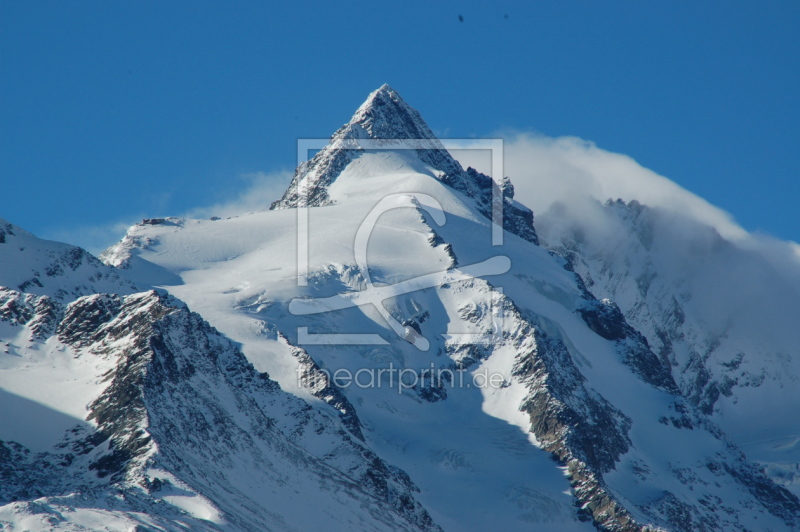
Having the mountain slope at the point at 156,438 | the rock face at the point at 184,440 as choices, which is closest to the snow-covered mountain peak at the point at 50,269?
the rock face at the point at 184,440

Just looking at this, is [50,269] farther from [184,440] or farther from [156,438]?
[156,438]

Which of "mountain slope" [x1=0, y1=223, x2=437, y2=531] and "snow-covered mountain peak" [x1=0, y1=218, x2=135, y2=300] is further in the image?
"snow-covered mountain peak" [x1=0, y1=218, x2=135, y2=300]

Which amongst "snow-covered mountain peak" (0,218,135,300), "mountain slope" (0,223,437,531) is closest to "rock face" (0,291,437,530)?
"mountain slope" (0,223,437,531)

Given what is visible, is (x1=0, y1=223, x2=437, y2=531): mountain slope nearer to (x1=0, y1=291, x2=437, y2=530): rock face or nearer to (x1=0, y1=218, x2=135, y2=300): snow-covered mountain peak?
(x1=0, y1=291, x2=437, y2=530): rock face

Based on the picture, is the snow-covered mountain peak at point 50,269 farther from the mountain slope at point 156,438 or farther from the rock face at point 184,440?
the mountain slope at point 156,438

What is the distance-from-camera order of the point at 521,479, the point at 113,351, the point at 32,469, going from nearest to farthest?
the point at 32,469
the point at 113,351
the point at 521,479

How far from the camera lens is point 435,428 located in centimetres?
19488

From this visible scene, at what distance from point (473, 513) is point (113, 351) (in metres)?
67.5

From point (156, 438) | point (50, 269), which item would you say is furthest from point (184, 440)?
point (50, 269)

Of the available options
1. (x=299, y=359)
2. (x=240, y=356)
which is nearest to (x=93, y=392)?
(x=240, y=356)

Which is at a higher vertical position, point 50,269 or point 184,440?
point 50,269

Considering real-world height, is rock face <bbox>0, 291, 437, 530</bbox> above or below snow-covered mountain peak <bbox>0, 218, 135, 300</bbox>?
below

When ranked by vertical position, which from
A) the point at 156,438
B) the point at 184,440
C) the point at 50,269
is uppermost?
the point at 50,269

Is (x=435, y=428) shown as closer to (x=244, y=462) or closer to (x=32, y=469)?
(x=244, y=462)
